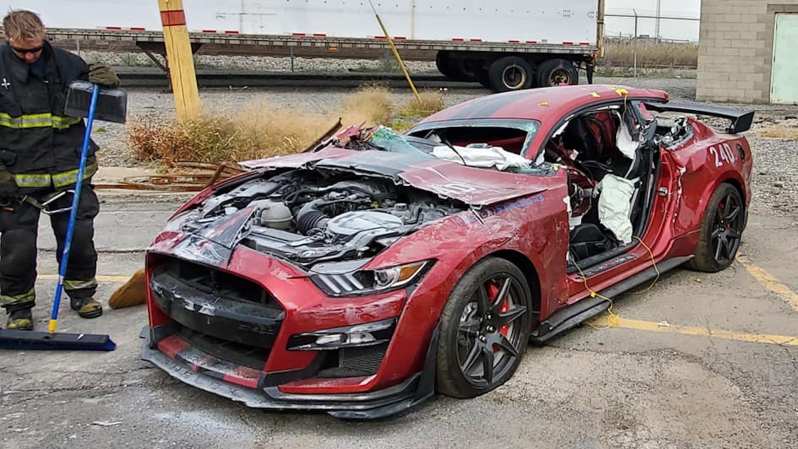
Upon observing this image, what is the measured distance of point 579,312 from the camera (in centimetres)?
436

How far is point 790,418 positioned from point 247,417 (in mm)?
2471

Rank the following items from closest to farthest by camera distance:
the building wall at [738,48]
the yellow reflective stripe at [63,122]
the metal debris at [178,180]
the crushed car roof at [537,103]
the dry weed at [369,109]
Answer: the yellow reflective stripe at [63,122] → the crushed car roof at [537,103] → the metal debris at [178,180] → the dry weed at [369,109] → the building wall at [738,48]

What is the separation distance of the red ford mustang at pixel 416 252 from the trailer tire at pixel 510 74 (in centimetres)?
1567

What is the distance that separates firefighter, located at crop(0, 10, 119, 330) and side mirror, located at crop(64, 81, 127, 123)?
7 centimetres

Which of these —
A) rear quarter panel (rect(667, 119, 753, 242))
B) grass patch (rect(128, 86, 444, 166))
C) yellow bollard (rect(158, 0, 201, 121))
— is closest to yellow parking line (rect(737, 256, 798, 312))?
rear quarter panel (rect(667, 119, 753, 242))

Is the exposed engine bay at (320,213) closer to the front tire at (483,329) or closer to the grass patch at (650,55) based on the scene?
the front tire at (483,329)

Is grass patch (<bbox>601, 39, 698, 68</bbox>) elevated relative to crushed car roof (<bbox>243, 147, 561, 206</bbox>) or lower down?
elevated

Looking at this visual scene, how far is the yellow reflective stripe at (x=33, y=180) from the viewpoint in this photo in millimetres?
4570

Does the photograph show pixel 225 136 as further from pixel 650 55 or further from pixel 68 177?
pixel 650 55

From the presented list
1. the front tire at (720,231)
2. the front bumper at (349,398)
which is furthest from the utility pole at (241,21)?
the front bumper at (349,398)

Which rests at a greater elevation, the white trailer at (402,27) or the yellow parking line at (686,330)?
the white trailer at (402,27)

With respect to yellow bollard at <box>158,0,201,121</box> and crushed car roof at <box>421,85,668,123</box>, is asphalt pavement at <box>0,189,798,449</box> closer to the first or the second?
crushed car roof at <box>421,85,668,123</box>

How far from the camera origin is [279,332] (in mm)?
3273

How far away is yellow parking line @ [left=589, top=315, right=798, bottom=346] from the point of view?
14.5 feet
